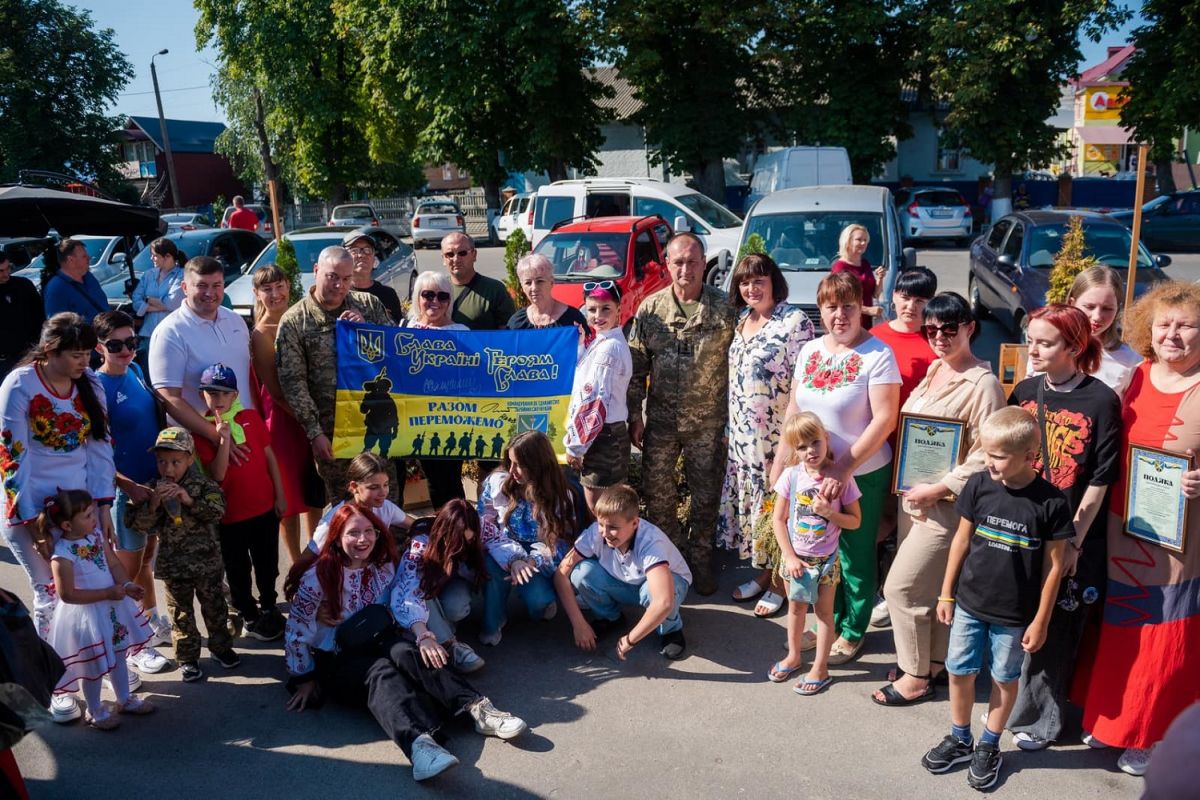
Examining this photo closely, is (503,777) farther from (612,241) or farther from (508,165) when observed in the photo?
(508,165)

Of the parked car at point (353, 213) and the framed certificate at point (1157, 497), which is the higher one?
the parked car at point (353, 213)

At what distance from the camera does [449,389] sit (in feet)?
19.1

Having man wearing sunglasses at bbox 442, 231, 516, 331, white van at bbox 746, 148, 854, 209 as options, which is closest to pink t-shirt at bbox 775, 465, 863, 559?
man wearing sunglasses at bbox 442, 231, 516, 331

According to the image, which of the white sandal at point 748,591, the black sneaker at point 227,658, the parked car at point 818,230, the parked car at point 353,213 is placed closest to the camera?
the black sneaker at point 227,658

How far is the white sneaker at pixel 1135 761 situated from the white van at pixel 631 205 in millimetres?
13800

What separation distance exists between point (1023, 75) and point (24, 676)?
2730 cm

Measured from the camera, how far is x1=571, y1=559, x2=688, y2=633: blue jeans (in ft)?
16.0

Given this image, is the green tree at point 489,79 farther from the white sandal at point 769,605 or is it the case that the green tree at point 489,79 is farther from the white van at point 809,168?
the white sandal at point 769,605

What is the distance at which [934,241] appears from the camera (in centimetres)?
2614

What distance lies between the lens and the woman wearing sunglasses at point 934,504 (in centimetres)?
416

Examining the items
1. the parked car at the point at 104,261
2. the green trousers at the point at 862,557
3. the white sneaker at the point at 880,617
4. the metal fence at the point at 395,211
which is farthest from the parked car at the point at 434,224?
the green trousers at the point at 862,557

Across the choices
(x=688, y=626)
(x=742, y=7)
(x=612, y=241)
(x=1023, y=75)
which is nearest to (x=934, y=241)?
(x=1023, y=75)

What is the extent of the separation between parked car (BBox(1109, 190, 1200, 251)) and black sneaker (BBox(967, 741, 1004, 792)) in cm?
2159

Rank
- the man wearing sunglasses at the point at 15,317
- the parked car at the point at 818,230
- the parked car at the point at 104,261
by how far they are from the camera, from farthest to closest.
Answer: the parked car at the point at 104,261 < the parked car at the point at 818,230 < the man wearing sunglasses at the point at 15,317
